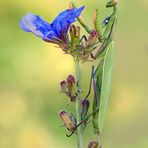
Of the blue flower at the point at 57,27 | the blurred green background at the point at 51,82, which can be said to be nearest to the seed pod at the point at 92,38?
the blue flower at the point at 57,27

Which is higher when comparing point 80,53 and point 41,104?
point 80,53

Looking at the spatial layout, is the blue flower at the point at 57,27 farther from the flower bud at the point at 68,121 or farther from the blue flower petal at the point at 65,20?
the flower bud at the point at 68,121

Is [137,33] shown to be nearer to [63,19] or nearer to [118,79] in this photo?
[118,79]

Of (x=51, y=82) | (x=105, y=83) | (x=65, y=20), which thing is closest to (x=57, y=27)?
(x=65, y=20)

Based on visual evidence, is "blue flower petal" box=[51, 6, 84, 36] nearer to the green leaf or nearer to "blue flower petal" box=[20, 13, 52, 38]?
"blue flower petal" box=[20, 13, 52, 38]

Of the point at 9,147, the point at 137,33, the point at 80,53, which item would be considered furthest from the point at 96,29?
the point at 137,33

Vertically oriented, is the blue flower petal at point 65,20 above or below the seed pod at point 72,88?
above

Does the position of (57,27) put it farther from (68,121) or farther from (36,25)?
(68,121)
